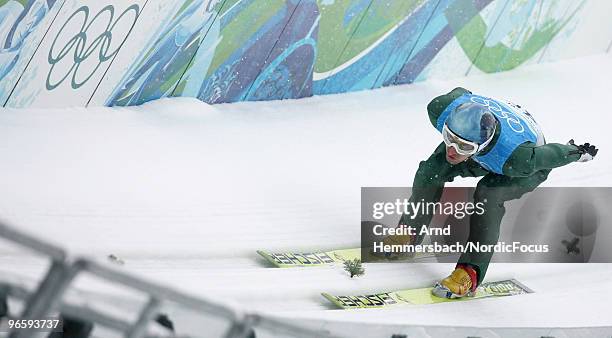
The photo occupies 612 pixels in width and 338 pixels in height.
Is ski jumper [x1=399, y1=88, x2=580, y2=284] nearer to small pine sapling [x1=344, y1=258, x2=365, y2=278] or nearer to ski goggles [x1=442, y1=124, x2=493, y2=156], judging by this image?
ski goggles [x1=442, y1=124, x2=493, y2=156]

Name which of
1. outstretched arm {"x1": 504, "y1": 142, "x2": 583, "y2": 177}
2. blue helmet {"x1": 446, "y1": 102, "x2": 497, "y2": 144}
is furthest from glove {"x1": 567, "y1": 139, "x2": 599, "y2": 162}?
blue helmet {"x1": 446, "y1": 102, "x2": 497, "y2": 144}

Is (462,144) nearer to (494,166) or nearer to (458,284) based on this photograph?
(494,166)

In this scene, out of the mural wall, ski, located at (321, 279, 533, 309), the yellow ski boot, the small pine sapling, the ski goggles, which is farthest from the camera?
the mural wall

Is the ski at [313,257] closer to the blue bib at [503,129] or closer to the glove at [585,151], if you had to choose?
the blue bib at [503,129]

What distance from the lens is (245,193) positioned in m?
5.43

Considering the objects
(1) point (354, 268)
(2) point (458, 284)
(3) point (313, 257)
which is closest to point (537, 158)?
(2) point (458, 284)

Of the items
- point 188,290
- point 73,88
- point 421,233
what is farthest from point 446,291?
point 188,290

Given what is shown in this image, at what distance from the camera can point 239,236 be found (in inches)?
192

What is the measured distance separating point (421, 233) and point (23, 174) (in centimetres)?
181

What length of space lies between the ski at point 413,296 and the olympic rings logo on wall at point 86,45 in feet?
7.13

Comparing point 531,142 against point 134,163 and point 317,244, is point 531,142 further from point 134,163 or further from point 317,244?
point 134,163

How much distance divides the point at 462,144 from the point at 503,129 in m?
0.24

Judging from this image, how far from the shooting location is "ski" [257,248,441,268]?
15.4 feet

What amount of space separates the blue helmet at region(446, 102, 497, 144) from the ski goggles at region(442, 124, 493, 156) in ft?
0.05
